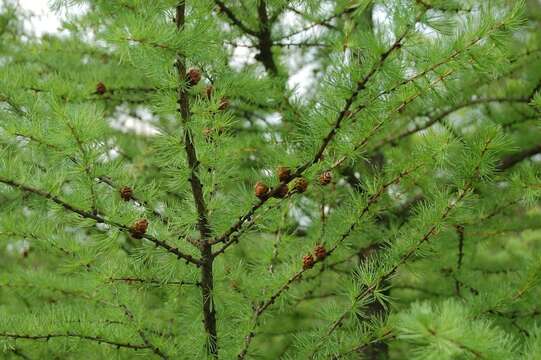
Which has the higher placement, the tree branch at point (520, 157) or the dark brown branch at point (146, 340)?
the tree branch at point (520, 157)

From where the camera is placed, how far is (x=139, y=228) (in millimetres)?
A: 1377

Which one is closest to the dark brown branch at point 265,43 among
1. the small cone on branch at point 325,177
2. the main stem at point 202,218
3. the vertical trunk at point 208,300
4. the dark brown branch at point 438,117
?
the dark brown branch at point 438,117

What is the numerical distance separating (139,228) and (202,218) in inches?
7.7

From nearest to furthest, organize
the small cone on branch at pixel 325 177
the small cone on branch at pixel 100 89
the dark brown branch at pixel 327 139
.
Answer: the dark brown branch at pixel 327 139 < the small cone on branch at pixel 325 177 < the small cone on branch at pixel 100 89

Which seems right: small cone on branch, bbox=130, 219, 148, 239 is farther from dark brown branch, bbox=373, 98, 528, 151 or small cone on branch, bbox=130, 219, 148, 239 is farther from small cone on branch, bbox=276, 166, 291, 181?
dark brown branch, bbox=373, 98, 528, 151

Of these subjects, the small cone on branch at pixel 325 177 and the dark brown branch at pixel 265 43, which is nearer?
the small cone on branch at pixel 325 177

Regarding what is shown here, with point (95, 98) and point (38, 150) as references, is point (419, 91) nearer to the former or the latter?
point (38, 150)

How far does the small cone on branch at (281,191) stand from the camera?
138cm

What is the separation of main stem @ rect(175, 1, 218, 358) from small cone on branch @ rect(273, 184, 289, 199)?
21 centimetres

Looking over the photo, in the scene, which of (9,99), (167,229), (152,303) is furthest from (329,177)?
(152,303)

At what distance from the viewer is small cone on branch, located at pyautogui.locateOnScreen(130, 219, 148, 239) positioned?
1375mm

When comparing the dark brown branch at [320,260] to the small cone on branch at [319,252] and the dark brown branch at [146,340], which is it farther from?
the dark brown branch at [146,340]

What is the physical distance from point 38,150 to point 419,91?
3.05 ft

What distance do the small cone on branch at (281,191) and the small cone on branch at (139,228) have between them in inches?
12.5
